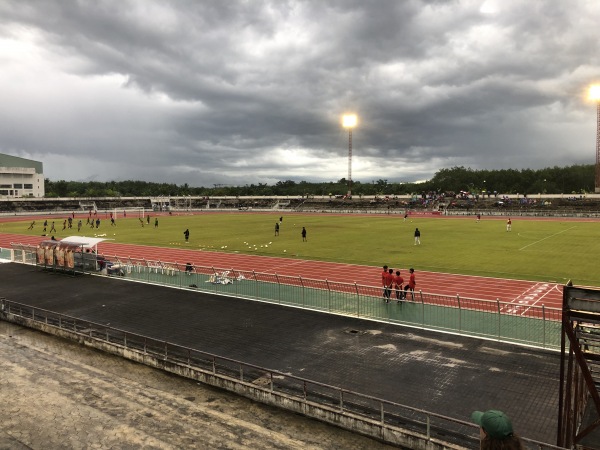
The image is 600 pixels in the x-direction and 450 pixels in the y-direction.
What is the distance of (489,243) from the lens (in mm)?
38656

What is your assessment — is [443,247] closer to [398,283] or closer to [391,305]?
[398,283]

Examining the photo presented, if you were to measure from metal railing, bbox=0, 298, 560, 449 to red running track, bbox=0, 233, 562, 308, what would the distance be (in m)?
7.27

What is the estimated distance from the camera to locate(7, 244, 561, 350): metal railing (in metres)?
13.4

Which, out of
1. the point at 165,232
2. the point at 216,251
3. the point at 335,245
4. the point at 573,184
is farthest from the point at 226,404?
the point at 573,184

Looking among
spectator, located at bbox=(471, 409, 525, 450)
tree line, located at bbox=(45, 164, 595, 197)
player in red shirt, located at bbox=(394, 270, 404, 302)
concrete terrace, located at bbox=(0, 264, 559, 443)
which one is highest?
tree line, located at bbox=(45, 164, 595, 197)

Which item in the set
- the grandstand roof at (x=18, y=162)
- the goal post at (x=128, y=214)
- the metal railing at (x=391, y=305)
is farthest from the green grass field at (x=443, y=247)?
the grandstand roof at (x=18, y=162)

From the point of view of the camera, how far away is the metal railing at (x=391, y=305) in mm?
13417

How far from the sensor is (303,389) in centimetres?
1027

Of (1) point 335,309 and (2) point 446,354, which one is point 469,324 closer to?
(2) point 446,354

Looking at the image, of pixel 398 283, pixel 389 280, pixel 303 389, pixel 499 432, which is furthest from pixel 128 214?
pixel 499 432

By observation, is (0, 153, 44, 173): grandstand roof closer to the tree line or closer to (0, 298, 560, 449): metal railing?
the tree line

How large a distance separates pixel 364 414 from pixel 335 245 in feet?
97.1

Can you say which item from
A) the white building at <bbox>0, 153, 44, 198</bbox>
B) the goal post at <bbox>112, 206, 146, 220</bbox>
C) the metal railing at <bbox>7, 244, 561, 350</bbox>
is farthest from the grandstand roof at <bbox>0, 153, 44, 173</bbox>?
the metal railing at <bbox>7, 244, 561, 350</bbox>

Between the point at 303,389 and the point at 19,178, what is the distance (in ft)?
496
